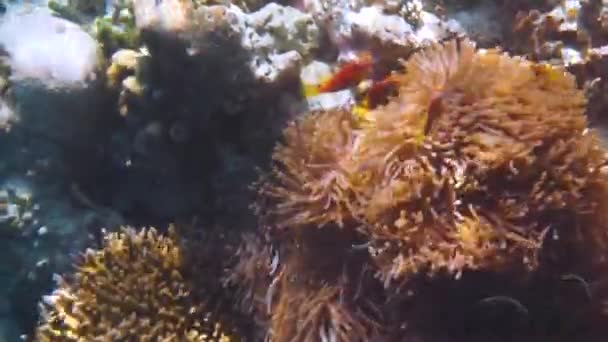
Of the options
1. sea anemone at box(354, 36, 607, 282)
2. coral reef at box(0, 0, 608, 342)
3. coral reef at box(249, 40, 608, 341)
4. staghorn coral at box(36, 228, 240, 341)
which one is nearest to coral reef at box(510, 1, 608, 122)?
coral reef at box(0, 0, 608, 342)

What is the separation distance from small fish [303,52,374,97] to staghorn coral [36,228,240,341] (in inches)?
39.5

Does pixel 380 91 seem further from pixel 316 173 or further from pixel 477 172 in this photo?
pixel 477 172

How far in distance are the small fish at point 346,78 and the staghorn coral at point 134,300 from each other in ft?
3.29

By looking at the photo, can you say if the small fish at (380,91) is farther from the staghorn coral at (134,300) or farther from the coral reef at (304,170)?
the staghorn coral at (134,300)

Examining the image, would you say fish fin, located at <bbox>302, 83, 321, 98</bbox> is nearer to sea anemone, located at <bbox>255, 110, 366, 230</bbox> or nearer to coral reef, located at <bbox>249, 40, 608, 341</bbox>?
sea anemone, located at <bbox>255, 110, 366, 230</bbox>

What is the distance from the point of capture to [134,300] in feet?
9.78

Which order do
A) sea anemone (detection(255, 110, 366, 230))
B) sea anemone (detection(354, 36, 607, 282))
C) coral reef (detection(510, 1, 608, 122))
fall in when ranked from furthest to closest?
coral reef (detection(510, 1, 608, 122))
sea anemone (detection(255, 110, 366, 230))
sea anemone (detection(354, 36, 607, 282))

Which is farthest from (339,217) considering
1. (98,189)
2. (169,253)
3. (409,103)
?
(98,189)

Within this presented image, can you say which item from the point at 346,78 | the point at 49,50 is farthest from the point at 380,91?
the point at 49,50

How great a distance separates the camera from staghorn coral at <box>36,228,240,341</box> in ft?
9.75

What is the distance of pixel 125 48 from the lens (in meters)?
3.55

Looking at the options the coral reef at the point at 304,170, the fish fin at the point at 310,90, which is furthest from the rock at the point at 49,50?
the fish fin at the point at 310,90

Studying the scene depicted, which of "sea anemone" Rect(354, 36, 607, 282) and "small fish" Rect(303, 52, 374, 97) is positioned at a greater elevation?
"small fish" Rect(303, 52, 374, 97)

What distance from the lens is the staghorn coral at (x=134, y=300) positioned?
297 centimetres
